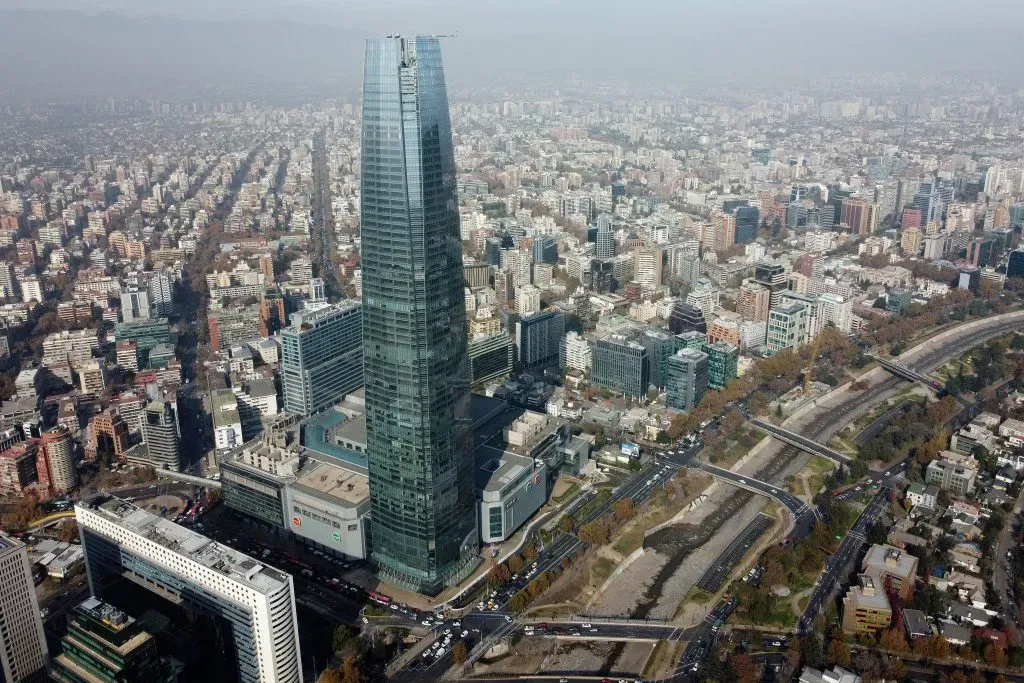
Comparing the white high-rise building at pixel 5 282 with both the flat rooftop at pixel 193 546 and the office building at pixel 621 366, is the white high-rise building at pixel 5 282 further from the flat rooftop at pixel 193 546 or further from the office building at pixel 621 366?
the office building at pixel 621 366

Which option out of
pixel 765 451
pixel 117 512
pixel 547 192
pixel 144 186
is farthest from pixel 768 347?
pixel 144 186

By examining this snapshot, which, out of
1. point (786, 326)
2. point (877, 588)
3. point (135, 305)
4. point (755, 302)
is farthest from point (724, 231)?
point (877, 588)

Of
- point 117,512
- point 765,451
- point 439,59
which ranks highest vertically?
point 439,59

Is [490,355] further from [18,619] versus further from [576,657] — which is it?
[18,619]

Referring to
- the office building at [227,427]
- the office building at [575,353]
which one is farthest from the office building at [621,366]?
the office building at [227,427]

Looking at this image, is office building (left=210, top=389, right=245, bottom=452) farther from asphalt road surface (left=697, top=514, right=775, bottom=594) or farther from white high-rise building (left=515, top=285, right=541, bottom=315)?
white high-rise building (left=515, top=285, right=541, bottom=315)

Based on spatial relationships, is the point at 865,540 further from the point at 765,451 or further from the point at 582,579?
the point at 582,579

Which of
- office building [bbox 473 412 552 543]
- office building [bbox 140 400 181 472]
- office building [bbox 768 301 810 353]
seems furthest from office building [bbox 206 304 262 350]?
office building [bbox 768 301 810 353]
